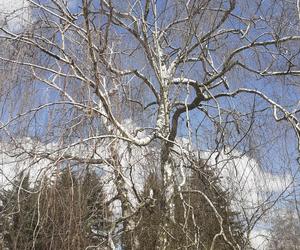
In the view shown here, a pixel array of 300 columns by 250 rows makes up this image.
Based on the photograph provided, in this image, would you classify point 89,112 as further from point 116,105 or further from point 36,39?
point 36,39

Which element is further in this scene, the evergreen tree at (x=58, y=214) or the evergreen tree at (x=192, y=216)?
the evergreen tree at (x=192, y=216)

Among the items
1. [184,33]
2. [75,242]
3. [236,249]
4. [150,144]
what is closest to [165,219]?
[236,249]

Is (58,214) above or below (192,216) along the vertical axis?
below

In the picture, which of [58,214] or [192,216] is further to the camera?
[192,216]

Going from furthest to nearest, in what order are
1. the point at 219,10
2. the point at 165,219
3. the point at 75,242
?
the point at 219,10 < the point at 165,219 < the point at 75,242

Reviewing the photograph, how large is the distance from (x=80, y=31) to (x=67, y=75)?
0.71 m

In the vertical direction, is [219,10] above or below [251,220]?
above

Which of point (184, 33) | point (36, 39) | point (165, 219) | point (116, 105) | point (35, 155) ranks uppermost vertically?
point (184, 33)

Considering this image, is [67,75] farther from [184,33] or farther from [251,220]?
[251,220]

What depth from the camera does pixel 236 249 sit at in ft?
9.90

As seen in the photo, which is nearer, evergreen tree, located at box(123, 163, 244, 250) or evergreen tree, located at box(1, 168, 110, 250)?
evergreen tree, located at box(1, 168, 110, 250)

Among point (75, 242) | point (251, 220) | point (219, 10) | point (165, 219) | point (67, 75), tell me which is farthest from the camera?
point (219, 10)

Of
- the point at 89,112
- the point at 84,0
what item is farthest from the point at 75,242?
the point at 84,0

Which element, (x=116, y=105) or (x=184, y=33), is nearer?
(x=116, y=105)
